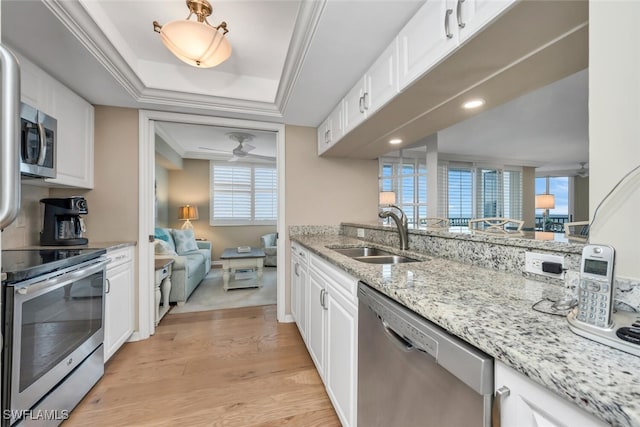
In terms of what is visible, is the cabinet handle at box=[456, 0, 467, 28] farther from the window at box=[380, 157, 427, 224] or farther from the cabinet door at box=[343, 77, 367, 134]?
the window at box=[380, 157, 427, 224]

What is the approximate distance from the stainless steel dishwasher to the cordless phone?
24cm

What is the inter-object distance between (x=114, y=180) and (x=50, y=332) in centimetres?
144

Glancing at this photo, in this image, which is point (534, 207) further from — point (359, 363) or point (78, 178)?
point (78, 178)

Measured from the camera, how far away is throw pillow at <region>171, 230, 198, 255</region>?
14.2 feet

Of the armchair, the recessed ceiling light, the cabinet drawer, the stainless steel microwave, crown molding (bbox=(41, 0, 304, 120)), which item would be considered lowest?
the armchair

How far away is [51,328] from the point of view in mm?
1363

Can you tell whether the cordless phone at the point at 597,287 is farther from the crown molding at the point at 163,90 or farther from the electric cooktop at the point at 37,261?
the electric cooktop at the point at 37,261

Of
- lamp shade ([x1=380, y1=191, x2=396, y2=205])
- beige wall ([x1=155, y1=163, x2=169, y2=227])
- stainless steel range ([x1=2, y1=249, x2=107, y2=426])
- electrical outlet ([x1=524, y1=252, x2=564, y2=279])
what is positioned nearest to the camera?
electrical outlet ([x1=524, y1=252, x2=564, y2=279])

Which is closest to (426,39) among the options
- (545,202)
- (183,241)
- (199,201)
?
(183,241)

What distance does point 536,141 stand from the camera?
4.59m

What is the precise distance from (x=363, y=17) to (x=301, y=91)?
845mm

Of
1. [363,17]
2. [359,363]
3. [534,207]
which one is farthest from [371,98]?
[534,207]

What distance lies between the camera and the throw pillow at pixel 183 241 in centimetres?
433

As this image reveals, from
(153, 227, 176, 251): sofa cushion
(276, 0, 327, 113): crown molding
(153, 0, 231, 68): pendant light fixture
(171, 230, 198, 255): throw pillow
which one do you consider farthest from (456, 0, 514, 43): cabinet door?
(171, 230, 198, 255): throw pillow
